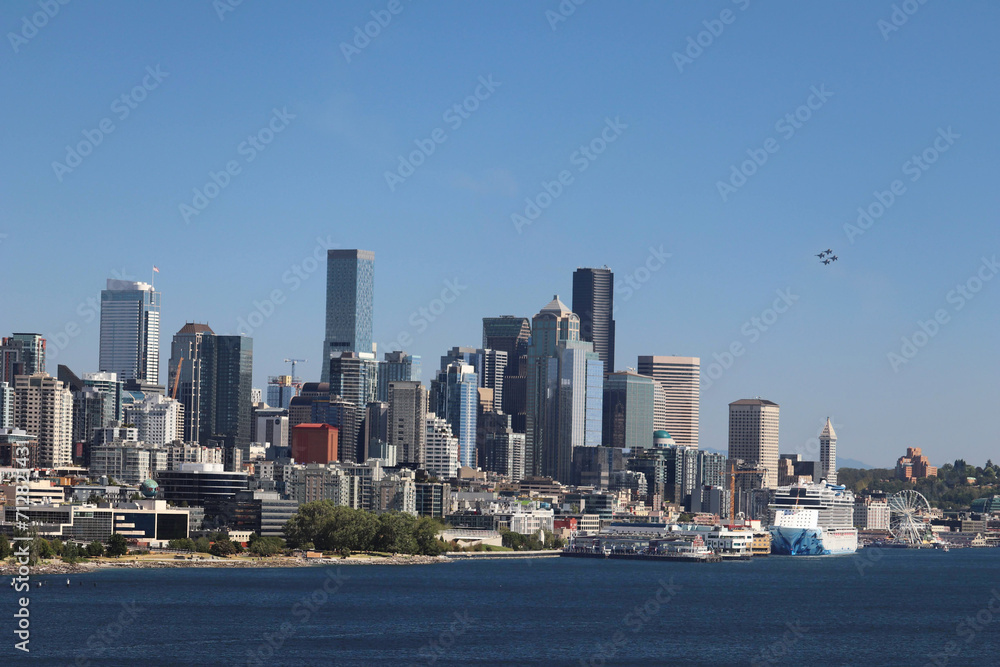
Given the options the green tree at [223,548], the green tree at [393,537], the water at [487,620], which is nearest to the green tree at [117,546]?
the water at [487,620]

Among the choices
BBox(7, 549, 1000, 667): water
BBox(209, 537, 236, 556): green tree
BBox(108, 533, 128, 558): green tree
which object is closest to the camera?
BBox(7, 549, 1000, 667): water

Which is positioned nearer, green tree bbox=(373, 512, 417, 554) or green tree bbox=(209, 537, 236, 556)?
green tree bbox=(209, 537, 236, 556)

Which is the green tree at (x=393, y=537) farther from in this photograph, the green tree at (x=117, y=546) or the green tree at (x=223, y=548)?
the green tree at (x=117, y=546)

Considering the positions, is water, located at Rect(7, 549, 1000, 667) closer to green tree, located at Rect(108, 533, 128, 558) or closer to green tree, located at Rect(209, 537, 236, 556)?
green tree, located at Rect(108, 533, 128, 558)

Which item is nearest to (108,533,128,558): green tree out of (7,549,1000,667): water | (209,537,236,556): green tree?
(7,549,1000,667): water

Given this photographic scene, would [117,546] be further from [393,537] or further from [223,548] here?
[393,537]

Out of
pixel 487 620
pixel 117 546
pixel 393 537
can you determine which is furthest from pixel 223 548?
pixel 487 620
